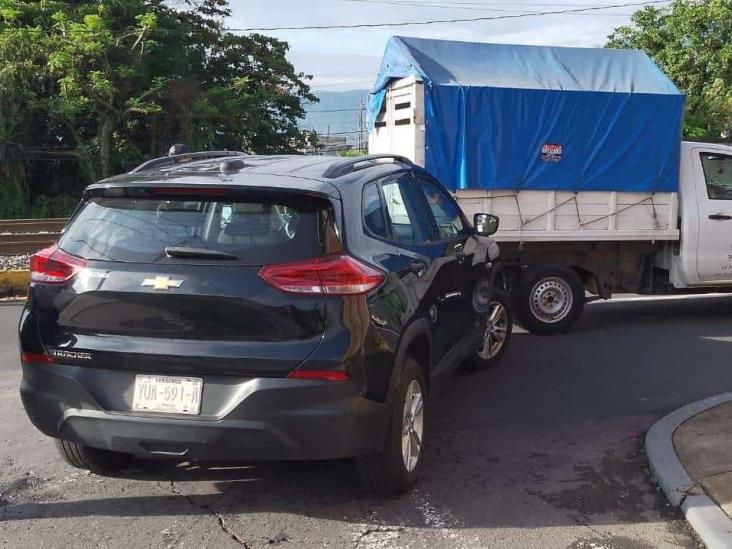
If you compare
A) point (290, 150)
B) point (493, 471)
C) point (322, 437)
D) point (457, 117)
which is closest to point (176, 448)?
point (322, 437)

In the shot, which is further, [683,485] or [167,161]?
[167,161]

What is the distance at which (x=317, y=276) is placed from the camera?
11.8 ft

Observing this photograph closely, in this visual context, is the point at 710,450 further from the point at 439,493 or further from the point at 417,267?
the point at 417,267

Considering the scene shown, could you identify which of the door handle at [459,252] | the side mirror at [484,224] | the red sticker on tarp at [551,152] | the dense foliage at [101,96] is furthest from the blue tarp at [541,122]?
the dense foliage at [101,96]

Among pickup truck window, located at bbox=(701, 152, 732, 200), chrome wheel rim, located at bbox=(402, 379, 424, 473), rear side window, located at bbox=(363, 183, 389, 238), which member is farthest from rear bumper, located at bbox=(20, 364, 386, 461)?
pickup truck window, located at bbox=(701, 152, 732, 200)

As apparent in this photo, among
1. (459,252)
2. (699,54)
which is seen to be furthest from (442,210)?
(699,54)

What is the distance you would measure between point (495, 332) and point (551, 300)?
156 cm

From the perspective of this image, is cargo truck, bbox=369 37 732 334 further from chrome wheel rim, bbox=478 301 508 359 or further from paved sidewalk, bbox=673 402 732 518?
paved sidewalk, bbox=673 402 732 518

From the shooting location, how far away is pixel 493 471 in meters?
4.64

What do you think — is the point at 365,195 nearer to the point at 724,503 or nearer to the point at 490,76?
the point at 724,503

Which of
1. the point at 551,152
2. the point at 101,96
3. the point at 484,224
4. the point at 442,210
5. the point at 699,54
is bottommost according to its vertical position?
the point at 484,224

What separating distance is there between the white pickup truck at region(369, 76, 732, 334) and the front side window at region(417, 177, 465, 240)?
2198mm

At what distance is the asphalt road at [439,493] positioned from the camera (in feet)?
12.5

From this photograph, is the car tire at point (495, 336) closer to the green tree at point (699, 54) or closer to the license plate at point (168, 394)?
the license plate at point (168, 394)
